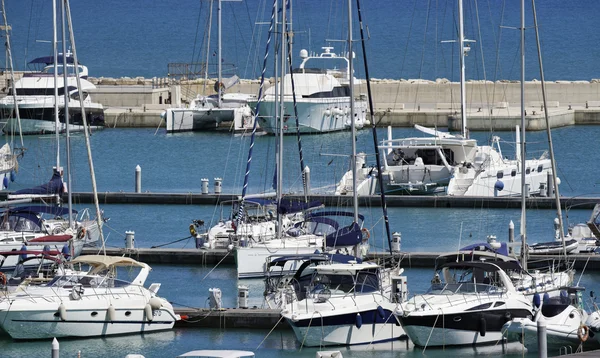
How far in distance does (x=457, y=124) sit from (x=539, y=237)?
3005cm

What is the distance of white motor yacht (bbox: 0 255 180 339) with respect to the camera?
26516 millimetres

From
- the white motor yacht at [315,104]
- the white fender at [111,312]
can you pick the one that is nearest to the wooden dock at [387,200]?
the white fender at [111,312]

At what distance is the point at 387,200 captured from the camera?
45375 mm

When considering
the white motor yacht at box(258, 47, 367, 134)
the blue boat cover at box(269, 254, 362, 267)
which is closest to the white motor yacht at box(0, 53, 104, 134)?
the white motor yacht at box(258, 47, 367, 134)

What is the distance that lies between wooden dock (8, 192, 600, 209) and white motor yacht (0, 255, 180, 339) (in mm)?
15535

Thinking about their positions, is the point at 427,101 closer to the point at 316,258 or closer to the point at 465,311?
the point at 316,258

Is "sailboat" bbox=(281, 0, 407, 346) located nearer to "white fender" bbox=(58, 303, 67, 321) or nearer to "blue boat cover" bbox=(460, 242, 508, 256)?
"blue boat cover" bbox=(460, 242, 508, 256)

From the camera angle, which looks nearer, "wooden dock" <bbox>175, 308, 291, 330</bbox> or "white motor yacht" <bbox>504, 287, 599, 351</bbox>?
"white motor yacht" <bbox>504, 287, 599, 351</bbox>

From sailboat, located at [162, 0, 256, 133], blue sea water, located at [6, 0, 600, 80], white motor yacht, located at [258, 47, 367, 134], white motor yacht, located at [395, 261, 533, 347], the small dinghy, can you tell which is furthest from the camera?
blue sea water, located at [6, 0, 600, 80]

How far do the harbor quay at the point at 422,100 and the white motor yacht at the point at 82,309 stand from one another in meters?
46.3

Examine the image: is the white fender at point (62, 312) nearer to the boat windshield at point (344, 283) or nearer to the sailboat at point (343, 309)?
the sailboat at point (343, 309)

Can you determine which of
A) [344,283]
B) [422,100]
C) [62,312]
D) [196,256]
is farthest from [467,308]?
[422,100]

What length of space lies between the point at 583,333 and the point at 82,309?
9.01 m

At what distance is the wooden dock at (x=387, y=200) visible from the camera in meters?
43.9
